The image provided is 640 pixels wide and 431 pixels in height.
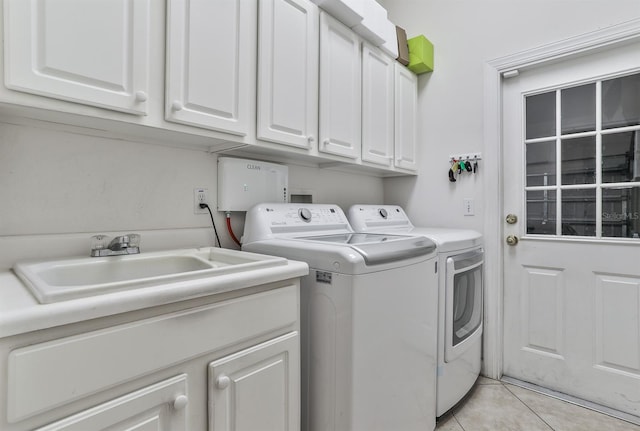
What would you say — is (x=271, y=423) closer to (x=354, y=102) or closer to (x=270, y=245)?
(x=270, y=245)

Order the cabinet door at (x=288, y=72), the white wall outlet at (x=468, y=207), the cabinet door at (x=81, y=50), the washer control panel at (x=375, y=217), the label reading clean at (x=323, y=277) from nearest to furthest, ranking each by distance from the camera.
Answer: the cabinet door at (x=81, y=50) → the label reading clean at (x=323, y=277) → the cabinet door at (x=288, y=72) → the washer control panel at (x=375, y=217) → the white wall outlet at (x=468, y=207)

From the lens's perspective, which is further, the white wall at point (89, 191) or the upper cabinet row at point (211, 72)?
the white wall at point (89, 191)

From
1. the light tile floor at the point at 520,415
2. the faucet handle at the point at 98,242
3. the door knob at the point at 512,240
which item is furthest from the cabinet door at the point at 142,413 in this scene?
the door knob at the point at 512,240

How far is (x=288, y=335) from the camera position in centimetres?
109

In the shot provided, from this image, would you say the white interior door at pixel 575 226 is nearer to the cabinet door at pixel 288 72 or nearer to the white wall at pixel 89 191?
the cabinet door at pixel 288 72

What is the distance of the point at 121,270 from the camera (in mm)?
1163

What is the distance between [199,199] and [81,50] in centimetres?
72

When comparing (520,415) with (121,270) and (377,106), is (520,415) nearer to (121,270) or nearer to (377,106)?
(377,106)

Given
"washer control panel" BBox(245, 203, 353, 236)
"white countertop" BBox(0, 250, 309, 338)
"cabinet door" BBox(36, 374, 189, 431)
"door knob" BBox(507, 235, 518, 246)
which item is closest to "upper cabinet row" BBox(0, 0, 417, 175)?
"washer control panel" BBox(245, 203, 353, 236)

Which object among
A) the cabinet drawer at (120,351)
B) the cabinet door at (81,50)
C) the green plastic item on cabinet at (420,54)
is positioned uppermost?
the green plastic item on cabinet at (420,54)

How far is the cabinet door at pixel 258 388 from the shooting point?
892 millimetres

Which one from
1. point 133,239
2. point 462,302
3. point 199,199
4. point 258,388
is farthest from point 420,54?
point 258,388

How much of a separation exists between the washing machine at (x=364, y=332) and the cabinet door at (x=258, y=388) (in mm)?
135

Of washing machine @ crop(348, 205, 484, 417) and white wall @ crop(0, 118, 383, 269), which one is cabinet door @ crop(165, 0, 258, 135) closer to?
white wall @ crop(0, 118, 383, 269)
